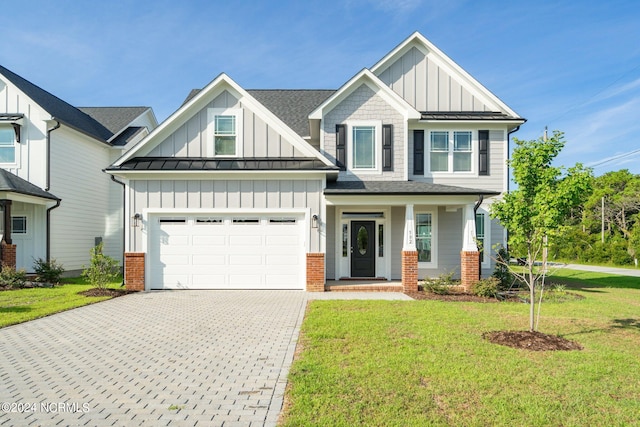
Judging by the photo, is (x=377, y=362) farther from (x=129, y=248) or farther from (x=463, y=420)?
(x=129, y=248)

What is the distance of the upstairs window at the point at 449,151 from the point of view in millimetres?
15039

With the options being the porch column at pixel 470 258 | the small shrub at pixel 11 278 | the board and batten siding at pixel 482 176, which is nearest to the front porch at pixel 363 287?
the porch column at pixel 470 258

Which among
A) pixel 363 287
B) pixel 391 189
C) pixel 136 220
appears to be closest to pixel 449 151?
pixel 391 189

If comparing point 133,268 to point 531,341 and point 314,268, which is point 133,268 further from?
point 531,341

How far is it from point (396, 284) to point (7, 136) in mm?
17286

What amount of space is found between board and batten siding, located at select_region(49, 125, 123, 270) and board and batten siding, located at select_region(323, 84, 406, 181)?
12.1 metres

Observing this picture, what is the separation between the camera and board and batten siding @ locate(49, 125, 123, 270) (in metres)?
16.8

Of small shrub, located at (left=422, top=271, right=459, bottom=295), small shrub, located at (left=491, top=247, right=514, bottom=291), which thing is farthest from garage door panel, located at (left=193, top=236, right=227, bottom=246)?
small shrub, located at (left=491, top=247, right=514, bottom=291)

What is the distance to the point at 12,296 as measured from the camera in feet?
38.9

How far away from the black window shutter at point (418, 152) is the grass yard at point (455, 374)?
7296mm

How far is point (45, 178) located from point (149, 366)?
14.2 meters

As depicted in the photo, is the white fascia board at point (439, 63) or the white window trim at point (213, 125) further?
the white fascia board at point (439, 63)

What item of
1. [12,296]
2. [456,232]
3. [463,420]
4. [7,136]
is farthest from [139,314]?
[7,136]

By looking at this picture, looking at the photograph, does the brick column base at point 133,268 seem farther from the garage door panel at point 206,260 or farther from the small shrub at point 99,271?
the garage door panel at point 206,260
